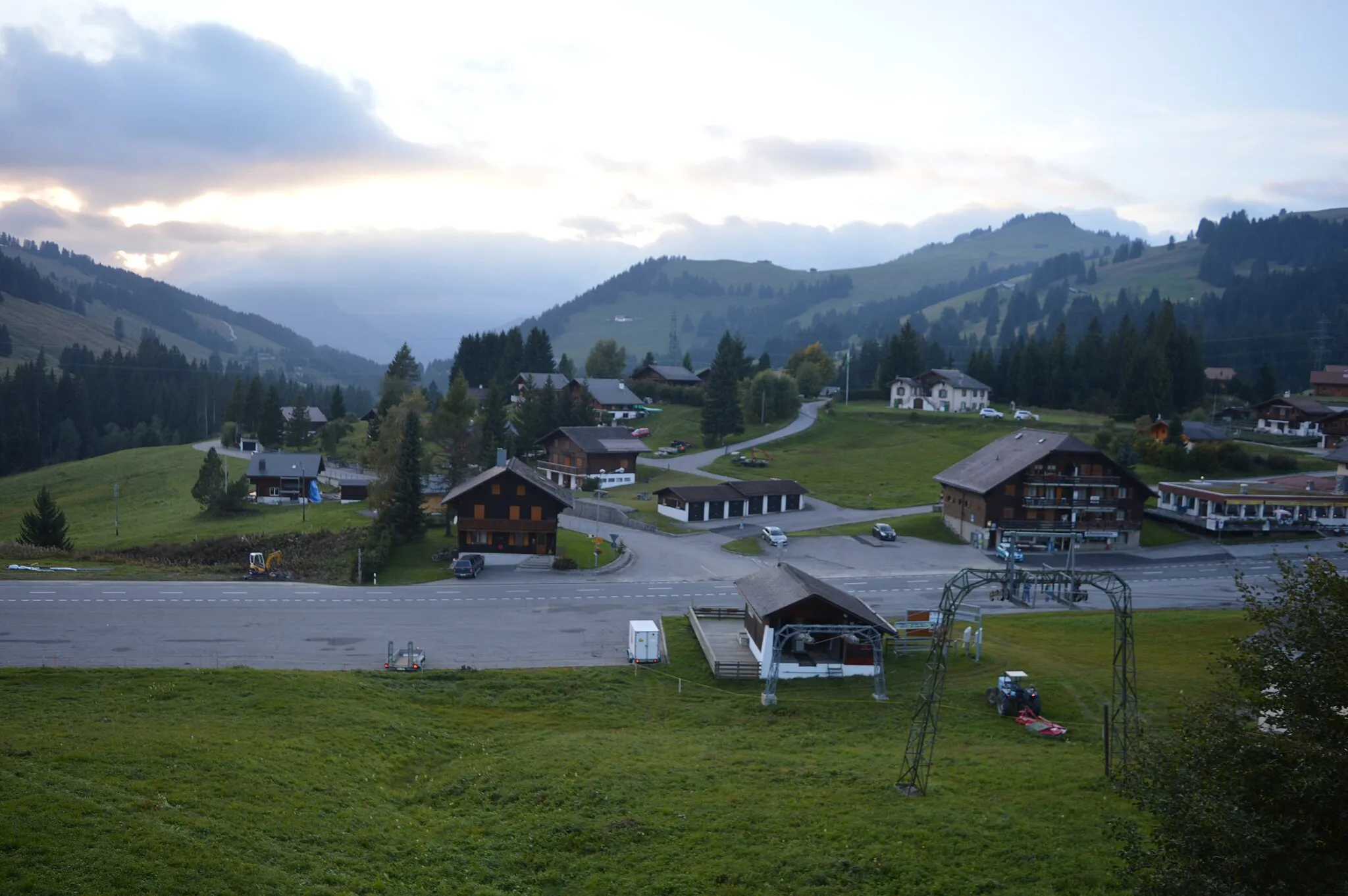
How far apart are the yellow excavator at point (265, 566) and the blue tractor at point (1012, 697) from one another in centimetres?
4309

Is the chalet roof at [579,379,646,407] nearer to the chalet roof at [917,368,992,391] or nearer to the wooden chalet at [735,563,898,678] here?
the chalet roof at [917,368,992,391]

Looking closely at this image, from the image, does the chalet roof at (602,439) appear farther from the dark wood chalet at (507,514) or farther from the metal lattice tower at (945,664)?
the metal lattice tower at (945,664)

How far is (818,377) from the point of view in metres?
154

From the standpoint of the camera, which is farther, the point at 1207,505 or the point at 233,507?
the point at 233,507

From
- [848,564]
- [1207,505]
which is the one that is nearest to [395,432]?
[848,564]

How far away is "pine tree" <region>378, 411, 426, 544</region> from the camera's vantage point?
211 feet

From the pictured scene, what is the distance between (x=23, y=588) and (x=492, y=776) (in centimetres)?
3742

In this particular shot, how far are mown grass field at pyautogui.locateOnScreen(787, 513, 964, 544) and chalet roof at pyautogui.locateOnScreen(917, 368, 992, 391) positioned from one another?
197 feet

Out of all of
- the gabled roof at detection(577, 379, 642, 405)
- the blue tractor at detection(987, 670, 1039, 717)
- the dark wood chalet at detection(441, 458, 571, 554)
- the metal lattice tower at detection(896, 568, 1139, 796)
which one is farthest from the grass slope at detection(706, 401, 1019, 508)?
the metal lattice tower at detection(896, 568, 1139, 796)

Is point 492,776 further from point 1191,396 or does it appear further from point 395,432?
point 1191,396

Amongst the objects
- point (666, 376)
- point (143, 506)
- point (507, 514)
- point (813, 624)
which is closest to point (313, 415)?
point (143, 506)

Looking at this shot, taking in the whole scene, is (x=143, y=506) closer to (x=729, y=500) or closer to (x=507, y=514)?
(x=507, y=514)

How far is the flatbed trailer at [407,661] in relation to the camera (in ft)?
121

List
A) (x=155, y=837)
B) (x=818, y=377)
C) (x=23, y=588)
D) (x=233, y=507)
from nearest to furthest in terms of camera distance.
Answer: (x=155, y=837), (x=23, y=588), (x=233, y=507), (x=818, y=377)
